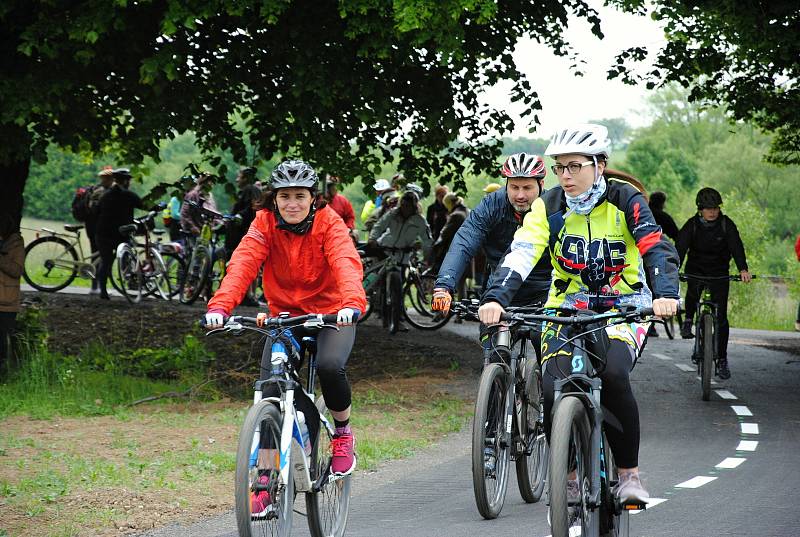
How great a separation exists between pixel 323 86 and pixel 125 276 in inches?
315

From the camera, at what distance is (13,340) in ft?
43.9

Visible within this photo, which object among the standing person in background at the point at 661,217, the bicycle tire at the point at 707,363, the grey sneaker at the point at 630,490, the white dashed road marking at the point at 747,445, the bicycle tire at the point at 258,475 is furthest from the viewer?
the standing person in background at the point at 661,217

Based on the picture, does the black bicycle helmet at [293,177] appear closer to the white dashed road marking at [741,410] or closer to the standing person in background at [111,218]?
the white dashed road marking at [741,410]

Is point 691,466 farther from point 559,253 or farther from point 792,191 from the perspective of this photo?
point 792,191

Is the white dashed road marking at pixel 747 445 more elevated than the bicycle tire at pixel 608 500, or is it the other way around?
the bicycle tire at pixel 608 500

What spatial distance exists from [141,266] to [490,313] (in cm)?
1503

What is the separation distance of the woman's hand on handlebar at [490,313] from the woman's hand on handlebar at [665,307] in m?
0.72

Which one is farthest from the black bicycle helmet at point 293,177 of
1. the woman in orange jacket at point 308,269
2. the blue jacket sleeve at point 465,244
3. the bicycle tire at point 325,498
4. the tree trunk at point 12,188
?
the tree trunk at point 12,188

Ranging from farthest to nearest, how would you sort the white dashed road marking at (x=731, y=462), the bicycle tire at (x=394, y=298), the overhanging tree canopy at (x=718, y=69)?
the bicycle tire at (x=394, y=298)
the overhanging tree canopy at (x=718, y=69)
the white dashed road marking at (x=731, y=462)

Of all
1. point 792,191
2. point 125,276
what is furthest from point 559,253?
point 792,191

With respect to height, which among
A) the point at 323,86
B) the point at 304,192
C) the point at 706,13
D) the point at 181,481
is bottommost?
the point at 181,481

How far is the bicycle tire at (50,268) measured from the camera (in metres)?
21.0

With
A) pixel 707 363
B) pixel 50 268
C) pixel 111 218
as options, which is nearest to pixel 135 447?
pixel 707 363

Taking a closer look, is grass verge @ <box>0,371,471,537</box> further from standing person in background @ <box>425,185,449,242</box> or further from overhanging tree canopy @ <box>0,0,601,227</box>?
standing person in background @ <box>425,185,449,242</box>
